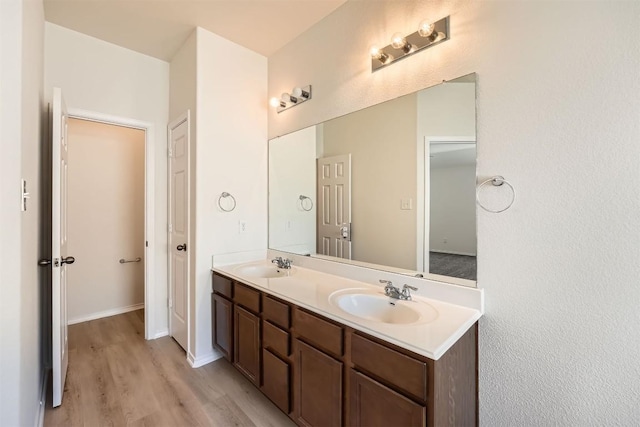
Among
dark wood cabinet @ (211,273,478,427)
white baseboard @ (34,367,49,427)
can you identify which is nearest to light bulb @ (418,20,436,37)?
dark wood cabinet @ (211,273,478,427)

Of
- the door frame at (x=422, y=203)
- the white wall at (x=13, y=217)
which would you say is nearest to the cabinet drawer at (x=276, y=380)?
the door frame at (x=422, y=203)

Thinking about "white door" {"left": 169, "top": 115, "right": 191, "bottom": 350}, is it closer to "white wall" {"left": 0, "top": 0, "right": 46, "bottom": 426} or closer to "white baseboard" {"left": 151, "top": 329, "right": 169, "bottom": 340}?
"white baseboard" {"left": 151, "top": 329, "right": 169, "bottom": 340}

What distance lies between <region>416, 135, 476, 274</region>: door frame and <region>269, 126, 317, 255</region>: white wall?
879 mm

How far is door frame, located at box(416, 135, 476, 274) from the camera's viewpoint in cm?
163

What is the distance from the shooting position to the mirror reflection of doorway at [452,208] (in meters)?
1.44

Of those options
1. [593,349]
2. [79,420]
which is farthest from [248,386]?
[593,349]

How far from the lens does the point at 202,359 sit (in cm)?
233

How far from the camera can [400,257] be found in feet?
5.74

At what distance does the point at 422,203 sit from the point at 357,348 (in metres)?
0.87

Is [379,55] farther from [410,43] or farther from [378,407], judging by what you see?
[378,407]

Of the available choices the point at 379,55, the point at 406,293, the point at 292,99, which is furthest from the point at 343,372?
the point at 292,99

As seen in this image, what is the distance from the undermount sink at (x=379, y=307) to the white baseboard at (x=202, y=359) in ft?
4.64

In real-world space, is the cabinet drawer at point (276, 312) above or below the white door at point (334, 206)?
below

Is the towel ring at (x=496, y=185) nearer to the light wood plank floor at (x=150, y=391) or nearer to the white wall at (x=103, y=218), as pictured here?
the light wood plank floor at (x=150, y=391)
